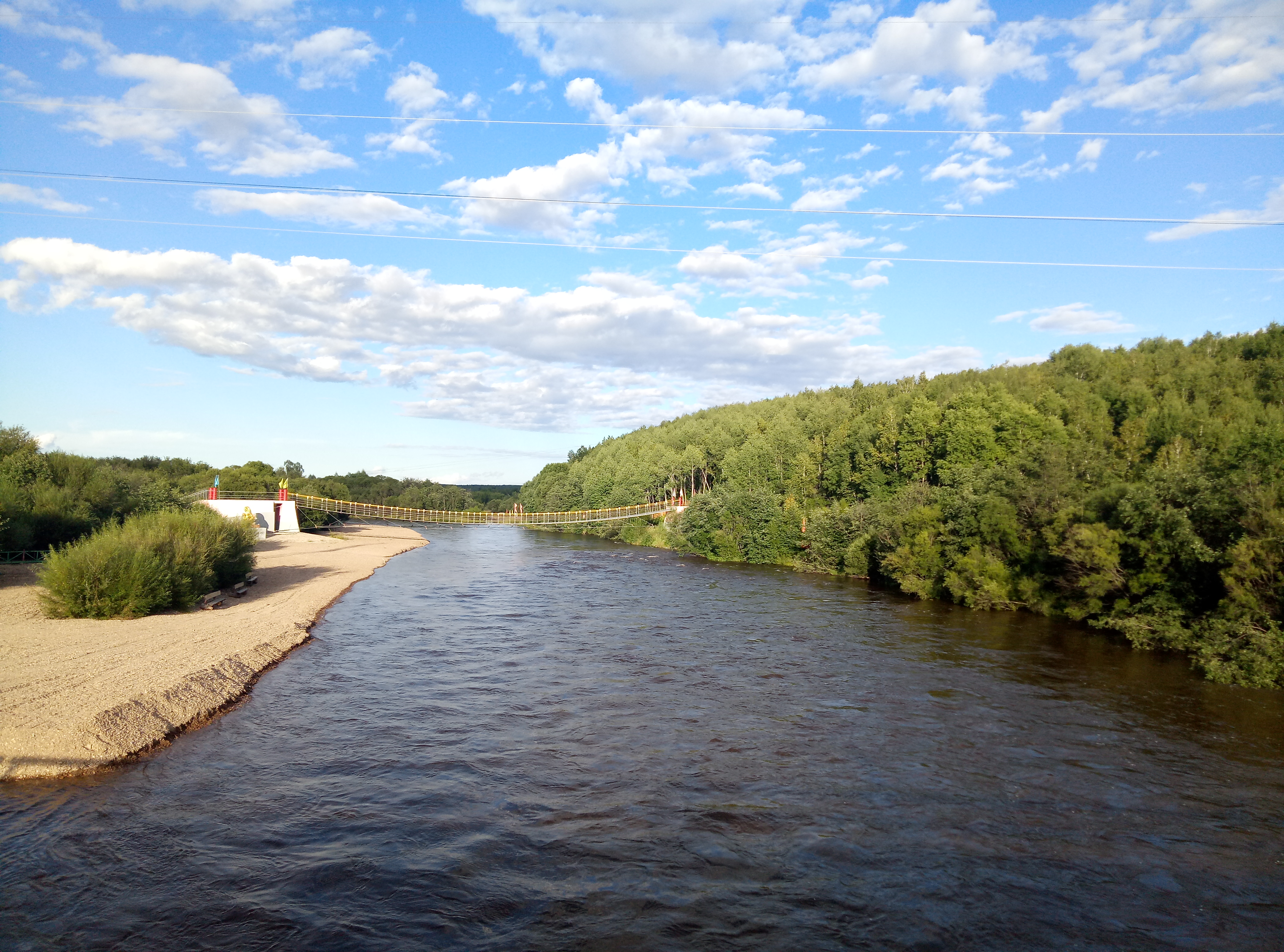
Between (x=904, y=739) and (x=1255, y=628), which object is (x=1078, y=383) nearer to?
(x=1255, y=628)

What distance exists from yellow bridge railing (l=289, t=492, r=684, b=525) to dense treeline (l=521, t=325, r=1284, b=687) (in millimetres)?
3778

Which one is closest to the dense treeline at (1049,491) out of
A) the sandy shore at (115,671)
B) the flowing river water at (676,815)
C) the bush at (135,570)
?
the flowing river water at (676,815)

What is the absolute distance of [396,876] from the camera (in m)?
8.48

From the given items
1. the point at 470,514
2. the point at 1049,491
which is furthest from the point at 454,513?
the point at 1049,491

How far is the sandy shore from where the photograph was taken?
11195 mm

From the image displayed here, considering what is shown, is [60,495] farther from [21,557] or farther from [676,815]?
[676,815]

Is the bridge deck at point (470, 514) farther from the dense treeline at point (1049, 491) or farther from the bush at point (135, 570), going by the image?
the bush at point (135, 570)

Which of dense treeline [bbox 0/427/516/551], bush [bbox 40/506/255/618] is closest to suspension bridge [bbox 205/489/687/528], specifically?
dense treeline [bbox 0/427/516/551]

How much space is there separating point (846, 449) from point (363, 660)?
44581 millimetres

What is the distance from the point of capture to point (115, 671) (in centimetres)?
1447

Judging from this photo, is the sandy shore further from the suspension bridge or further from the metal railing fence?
the suspension bridge

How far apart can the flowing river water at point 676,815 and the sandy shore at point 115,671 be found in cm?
64

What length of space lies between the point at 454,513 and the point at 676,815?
223 feet

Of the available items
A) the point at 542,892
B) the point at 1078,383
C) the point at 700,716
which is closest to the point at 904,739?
the point at 700,716
